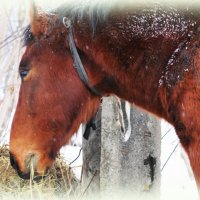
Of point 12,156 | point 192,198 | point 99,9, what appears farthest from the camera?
point 192,198

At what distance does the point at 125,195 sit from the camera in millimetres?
3635

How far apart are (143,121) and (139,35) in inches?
51.0

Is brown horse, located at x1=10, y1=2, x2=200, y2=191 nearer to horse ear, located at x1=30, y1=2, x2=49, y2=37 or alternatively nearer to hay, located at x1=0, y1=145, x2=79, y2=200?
horse ear, located at x1=30, y1=2, x2=49, y2=37

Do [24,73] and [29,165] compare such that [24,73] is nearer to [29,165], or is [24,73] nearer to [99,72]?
[99,72]

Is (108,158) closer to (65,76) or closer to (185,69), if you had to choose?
(65,76)

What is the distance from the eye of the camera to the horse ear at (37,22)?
264 cm

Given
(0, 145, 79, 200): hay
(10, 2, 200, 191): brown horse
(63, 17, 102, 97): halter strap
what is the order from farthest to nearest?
(0, 145, 79, 200): hay, (63, 17, 102, 97): halter strap, (10, 2, 200, 191): brown horse

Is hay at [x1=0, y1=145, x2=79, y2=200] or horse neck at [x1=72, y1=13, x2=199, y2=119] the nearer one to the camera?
horse neck at [x1=72, y1=13, x2=199, y2=119]

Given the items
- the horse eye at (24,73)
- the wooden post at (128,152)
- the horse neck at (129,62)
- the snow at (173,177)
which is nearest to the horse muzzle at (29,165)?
the horse eye at (24,73)

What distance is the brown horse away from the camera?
7.62 feet

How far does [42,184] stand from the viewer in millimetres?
3562

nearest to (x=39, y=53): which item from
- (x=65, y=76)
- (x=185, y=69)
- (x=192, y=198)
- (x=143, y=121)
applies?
(x=65, y=76)

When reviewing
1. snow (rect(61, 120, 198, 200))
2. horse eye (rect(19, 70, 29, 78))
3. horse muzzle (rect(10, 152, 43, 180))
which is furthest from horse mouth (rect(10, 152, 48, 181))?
snow (rect(61, 120, 198, 200))

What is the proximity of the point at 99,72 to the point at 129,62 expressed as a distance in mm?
203
